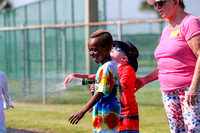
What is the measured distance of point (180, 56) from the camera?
3781 mm

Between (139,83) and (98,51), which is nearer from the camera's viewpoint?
(98,51)

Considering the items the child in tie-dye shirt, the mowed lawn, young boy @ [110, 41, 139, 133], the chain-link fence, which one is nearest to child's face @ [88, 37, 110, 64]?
the child in tie-dye shirt

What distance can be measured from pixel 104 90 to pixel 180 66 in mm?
723

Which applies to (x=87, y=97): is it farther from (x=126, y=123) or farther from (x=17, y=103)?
(x=126, y=123)

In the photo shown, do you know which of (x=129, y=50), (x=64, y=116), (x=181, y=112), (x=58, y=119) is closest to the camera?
(x=181, y=112)

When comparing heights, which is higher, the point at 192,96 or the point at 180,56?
the point at 180,56

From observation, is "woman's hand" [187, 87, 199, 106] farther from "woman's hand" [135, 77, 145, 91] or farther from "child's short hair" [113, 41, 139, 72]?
"child's short hair" [113, 41, 139, 72]

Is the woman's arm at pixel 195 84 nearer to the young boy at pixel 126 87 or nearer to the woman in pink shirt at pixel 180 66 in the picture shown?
the woman in pink shirt at pixel 180 66

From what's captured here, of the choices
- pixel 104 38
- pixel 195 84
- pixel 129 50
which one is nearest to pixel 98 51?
pixel 104 38

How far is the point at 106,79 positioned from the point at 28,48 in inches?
413

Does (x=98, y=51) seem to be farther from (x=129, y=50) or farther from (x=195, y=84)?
(x=129, y=50)

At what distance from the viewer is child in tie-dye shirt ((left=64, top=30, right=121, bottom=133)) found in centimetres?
368

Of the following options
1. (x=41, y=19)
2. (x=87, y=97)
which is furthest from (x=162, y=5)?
(x=41, y=19)

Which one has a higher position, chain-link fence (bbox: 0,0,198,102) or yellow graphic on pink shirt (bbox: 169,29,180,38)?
yellow graphic on pink shirt (bbox: 169,29,180,38)
